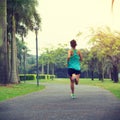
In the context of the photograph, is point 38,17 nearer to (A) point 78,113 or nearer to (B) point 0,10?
(B) point 0,10

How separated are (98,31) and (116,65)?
193 inches

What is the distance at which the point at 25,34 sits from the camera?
39688 mm

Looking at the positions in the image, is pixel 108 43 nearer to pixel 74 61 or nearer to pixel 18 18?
pixel 18 18

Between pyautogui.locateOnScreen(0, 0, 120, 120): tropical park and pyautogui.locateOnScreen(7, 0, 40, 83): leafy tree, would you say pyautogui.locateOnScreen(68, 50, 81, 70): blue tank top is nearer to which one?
pyautogui.locateOnScreen(0, 0, 120, 120): tropical park

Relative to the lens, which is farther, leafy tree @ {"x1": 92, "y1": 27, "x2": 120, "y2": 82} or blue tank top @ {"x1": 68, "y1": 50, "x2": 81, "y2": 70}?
leafy tree @ {"x1": 92, "y1": 27, "x2": 120, "y2": 82}

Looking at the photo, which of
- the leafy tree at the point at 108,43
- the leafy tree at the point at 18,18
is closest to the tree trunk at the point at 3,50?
the leafy tree at the point at 18,18

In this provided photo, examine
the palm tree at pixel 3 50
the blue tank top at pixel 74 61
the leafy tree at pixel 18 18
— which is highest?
the leafy tree at pixel 18 18

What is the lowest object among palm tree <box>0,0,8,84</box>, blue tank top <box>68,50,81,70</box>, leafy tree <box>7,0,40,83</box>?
blue tank top <box>68,50,81,70</box>

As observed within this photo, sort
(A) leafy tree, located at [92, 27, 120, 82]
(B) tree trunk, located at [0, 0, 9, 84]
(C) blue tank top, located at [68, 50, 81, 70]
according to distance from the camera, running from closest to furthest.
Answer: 1. (C) blue tank top, located at [68, 50, 81, 70]
2. (B) tree trunk, located at [0, 0, 9, 84]
3. (A) leafy tree, located at [92, 27, 120, 82]

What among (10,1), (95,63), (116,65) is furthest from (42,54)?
(10,1)

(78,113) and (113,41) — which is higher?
(113,41)

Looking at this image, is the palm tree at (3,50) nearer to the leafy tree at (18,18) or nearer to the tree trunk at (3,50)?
the tree trunk at (3,50)

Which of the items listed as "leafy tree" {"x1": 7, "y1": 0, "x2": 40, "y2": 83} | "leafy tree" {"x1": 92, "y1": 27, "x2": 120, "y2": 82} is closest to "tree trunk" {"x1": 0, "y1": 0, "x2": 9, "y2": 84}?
"leafy tree" {"x1": 7, "y1": 0, "x2": 40, "y2": 83}

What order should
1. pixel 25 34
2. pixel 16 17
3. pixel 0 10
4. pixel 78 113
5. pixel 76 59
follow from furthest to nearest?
pixel 25 34
pixel 16 17
pixel 0 10
pixel 76 59
pixel 78 113
